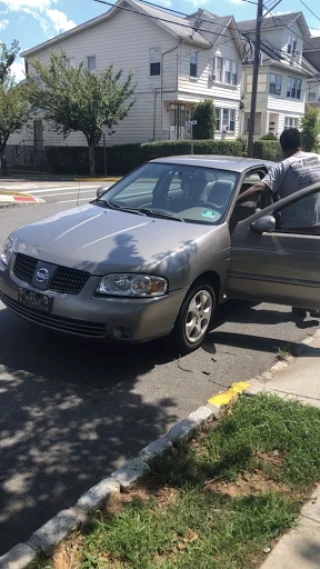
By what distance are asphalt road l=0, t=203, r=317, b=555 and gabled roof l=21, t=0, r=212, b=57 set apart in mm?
27767

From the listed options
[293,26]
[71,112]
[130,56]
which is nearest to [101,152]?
[71,112]

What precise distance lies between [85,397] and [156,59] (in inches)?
1231

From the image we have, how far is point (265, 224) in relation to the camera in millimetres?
4953

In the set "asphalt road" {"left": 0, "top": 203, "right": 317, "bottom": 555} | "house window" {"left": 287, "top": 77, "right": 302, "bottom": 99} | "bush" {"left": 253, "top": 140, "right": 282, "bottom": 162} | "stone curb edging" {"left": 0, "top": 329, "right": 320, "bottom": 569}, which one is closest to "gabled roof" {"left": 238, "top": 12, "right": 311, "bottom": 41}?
"house window" {"left": 287, "top": 77, "right": 302, "bottom": 99}

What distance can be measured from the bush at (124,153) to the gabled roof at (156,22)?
Result: 6.27 meters

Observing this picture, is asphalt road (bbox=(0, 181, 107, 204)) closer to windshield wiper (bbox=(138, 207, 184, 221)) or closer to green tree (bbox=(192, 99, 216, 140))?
windshield wiper (bbox=(138, 207, 184, 221))

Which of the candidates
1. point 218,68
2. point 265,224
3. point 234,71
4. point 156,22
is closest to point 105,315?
point 265,224

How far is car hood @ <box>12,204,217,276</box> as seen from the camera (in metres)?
4.29

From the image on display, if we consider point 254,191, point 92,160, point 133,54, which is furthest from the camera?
point 133,54

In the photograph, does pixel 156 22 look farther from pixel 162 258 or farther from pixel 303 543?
pixel 303 543

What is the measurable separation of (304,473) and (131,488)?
0.99 m

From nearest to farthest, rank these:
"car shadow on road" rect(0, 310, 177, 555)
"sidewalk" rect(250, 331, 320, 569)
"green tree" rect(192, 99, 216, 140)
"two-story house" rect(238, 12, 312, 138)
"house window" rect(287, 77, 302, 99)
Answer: "sidewalk" rect(250, 331, 320, 569), "car shadow on road" rect(0, 310, 177, 555), "green tree" rect(192, 99, 216, 140), "two-story house" rect(238, 12, 312, 138), "house window" rect(287, 77, 302, 99)

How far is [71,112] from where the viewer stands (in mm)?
27781

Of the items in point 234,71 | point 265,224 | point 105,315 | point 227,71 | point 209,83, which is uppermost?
point 234,71
